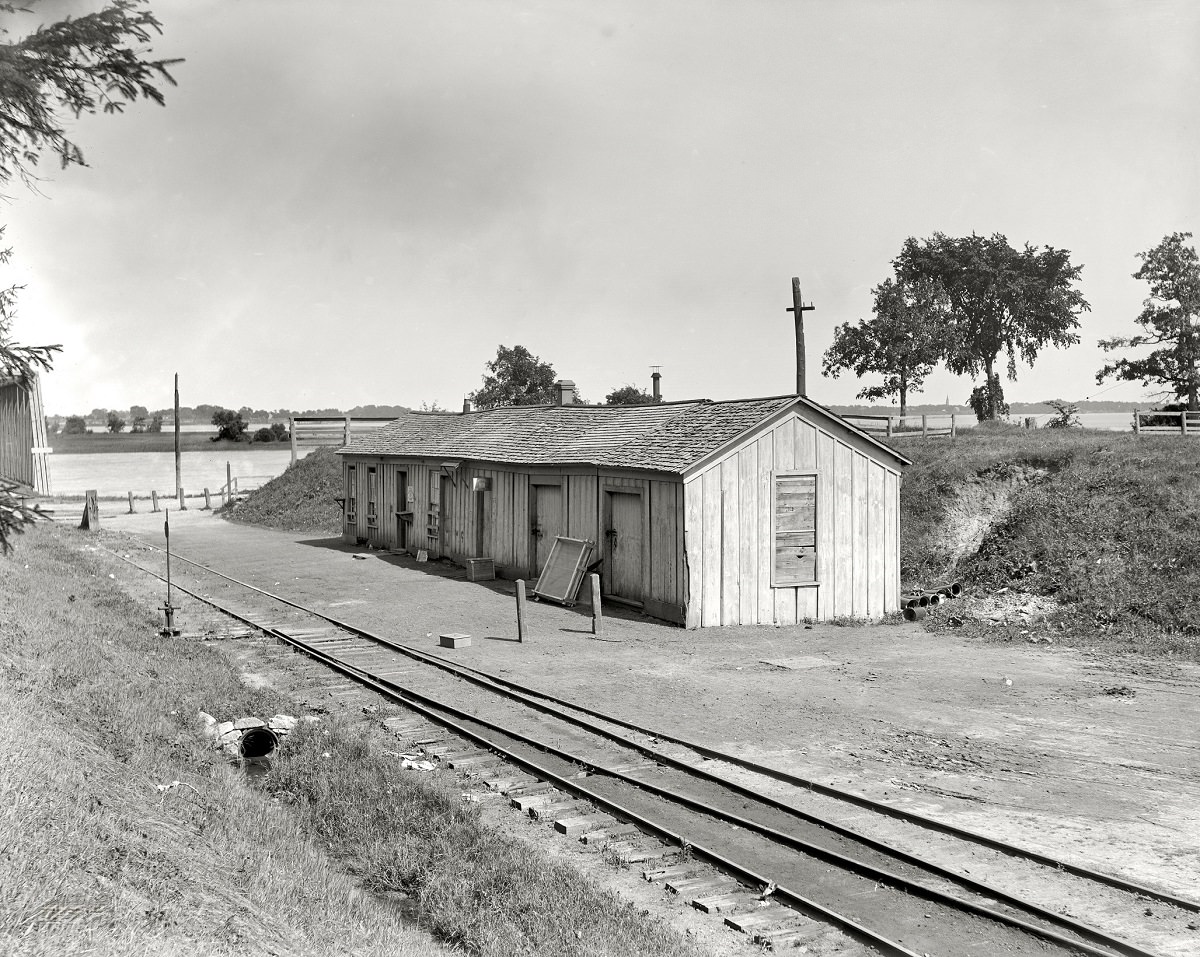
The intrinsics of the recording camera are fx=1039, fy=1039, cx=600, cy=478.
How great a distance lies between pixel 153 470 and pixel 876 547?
226ft

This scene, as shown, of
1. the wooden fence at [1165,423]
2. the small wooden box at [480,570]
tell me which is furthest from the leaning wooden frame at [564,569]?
the wooden fence at [1165,423]

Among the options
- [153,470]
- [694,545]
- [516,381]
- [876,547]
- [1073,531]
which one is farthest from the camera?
[153,470]

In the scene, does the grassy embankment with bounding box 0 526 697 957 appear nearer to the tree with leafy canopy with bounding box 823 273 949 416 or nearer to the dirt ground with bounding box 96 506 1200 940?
the dirt ground with bounding box 96 506 1200 940

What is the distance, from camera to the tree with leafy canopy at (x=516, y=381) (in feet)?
201

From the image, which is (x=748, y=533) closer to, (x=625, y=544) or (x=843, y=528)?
(x=843, y=528)

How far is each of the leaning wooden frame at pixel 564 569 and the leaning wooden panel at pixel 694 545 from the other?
3.41 m

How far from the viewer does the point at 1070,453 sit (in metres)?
28.2

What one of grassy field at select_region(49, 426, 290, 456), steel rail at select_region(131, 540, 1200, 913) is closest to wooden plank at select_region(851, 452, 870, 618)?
steel rail at select_region(131, 540, 1200, 913)

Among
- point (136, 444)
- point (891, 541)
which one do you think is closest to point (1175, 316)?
point (891, 541)

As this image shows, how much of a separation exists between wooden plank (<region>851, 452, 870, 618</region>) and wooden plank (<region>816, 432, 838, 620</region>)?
20.6 inches

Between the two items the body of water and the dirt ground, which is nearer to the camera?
the dirt ground

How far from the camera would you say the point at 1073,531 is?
77.8 ft

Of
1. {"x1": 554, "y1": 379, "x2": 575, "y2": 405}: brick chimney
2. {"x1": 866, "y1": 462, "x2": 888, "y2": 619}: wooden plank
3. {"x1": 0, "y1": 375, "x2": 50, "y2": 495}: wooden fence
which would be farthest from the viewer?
{"x1": 0, "y1": 375, "x2": 50, "y2": 495}: wooden fence

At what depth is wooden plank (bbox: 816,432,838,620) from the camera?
2102 cm
